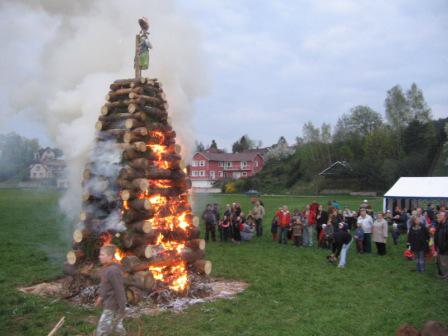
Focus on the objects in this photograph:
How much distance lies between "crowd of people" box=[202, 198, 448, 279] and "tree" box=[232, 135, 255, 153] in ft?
315

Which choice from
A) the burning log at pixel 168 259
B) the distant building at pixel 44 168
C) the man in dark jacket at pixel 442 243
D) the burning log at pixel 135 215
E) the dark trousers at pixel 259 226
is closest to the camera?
the burning log at pixel 168 259

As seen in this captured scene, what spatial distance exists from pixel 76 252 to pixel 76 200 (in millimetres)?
2686

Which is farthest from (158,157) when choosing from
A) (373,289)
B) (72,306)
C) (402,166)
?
(402,166)

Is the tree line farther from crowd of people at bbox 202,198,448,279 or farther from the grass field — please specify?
the grass field

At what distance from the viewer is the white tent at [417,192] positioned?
20.7m

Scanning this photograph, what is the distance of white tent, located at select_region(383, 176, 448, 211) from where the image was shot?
2067 centimetres

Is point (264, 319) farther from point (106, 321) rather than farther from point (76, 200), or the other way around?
point (76, 200)

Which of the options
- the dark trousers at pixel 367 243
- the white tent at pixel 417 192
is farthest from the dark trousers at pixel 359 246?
the white tent at pixel 417 192

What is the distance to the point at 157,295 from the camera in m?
9.20

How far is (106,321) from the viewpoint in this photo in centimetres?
651

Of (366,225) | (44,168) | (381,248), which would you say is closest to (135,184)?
(366,225)

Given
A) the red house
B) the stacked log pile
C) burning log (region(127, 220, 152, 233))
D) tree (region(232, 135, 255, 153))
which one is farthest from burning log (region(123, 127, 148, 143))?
tree (region(232, 135, 255, 153))

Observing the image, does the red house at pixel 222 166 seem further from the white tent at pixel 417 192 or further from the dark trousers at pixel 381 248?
the dark trousers at pixel 381 248

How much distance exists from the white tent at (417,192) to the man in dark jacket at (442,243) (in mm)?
9111
